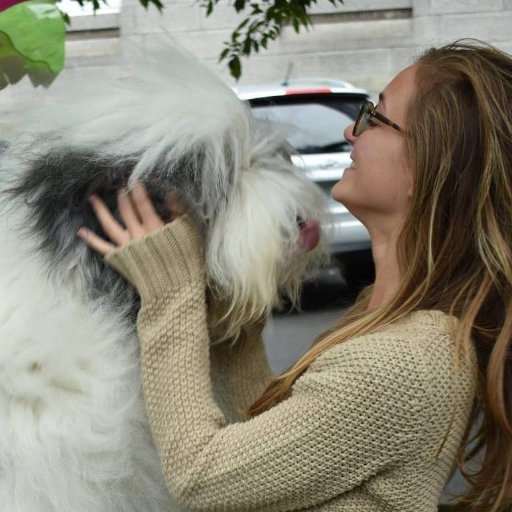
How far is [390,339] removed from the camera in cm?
154

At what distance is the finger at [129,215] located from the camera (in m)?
1.65

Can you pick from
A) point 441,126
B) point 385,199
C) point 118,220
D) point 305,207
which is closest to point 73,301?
point 118,220

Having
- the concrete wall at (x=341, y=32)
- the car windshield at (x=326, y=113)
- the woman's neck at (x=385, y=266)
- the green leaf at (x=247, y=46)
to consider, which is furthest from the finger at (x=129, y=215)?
the concrete wall at (x=341, y=32)

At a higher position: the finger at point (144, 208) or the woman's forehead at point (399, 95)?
the woman's forehead at point (399, 95)

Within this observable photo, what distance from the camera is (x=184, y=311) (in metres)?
1.63

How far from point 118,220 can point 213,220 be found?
0.18m

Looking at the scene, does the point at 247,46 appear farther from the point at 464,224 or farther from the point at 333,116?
the point at 333,116

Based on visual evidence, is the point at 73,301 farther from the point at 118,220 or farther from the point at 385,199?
the point at 385,199

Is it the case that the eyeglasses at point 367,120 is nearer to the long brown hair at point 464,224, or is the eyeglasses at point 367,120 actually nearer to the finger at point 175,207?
the long brown hair at point 464,224

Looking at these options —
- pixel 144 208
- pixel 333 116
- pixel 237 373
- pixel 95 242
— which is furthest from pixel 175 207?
pixel 333 116

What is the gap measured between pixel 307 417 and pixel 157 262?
1.31ft

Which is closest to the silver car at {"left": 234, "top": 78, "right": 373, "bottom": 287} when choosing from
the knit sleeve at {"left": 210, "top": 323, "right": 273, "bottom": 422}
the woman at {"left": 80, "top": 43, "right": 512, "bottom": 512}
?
the knit sleeve at {"left": 210, "top": 323, "right": 273, "bottom": 422}

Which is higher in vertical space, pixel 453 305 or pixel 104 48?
pixel 453 305

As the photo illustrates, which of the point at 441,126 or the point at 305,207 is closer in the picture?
the point at 441,126
